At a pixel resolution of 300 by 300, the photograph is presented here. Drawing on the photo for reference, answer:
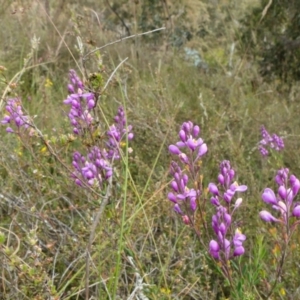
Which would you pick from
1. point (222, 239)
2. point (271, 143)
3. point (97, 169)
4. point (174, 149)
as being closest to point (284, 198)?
point (222, 239)

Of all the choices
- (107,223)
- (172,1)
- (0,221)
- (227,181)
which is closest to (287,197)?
(227,181)

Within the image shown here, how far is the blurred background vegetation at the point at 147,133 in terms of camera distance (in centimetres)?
161

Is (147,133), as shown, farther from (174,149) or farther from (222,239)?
(222,239)

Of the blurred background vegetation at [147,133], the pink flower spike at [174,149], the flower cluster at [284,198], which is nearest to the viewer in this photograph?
the flower cluster at [284,198]

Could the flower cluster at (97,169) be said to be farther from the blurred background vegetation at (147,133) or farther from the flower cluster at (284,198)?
the flower cluster at (284,198)

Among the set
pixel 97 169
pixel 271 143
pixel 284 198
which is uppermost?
pixel 284 198

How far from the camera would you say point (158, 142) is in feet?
8.71

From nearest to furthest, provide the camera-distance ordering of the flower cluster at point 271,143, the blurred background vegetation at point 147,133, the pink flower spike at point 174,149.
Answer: the pink flower spike at point 174,149 < the blurred background vegetation at point 147,133 < the flower cluster at point 271,143

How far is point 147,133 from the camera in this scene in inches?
107

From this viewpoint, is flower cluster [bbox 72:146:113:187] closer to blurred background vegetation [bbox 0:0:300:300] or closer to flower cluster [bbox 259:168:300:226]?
blurred background vegetation [bbox 0:0:300:300]

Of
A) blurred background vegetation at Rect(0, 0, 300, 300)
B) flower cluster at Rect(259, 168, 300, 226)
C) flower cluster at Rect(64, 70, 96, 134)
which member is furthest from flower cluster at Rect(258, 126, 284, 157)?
flower cluster at Rect(259, 168, 300, 226)

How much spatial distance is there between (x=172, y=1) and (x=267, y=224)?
14.6 ft

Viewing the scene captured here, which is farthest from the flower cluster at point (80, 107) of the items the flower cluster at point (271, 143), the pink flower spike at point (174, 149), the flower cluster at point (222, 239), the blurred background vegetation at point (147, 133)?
the flower cluster at point (271, 143)

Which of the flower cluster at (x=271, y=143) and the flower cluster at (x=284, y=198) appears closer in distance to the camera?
the flower cluster at (x=284, y=198)
